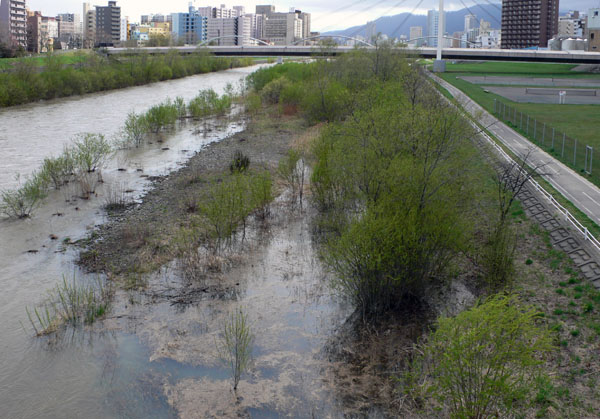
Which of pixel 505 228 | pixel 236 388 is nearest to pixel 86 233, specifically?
pixel 236 388

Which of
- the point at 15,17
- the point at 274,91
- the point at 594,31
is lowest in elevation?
the point at 274,91

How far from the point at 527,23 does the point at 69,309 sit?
197 meters

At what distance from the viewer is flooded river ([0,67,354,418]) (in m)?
12.4

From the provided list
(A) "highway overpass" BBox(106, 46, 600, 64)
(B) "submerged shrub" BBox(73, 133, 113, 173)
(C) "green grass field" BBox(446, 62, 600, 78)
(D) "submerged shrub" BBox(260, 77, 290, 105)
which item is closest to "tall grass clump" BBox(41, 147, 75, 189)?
(B) "submerged shrub" BBox(73, 133, 113, 173)

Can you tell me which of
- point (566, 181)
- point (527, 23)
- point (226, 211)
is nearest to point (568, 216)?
point (566, 181)

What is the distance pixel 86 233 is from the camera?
21844mm

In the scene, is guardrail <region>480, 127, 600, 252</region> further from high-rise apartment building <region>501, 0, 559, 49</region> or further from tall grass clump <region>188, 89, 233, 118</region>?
high-rise apartment building <region>501, 0, 559, 49</region>

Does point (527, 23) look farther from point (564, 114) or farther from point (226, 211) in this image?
point (226, 211)

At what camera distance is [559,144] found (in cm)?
3212

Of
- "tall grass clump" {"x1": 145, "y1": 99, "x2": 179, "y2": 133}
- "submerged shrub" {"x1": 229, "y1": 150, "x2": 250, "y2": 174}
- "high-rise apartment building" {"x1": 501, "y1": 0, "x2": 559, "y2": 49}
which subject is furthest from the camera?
"high-rise apartment building" {"x1": 501, "y1": 0, "x2": 559, "y2": 49}

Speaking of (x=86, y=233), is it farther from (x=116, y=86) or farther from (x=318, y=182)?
(x=116, y=86)

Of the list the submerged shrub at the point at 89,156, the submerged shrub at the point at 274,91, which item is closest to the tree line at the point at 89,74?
the submerged shrub at the point at 274,91

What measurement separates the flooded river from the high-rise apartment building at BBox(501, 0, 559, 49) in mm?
186355

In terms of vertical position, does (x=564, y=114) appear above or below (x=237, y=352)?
above
